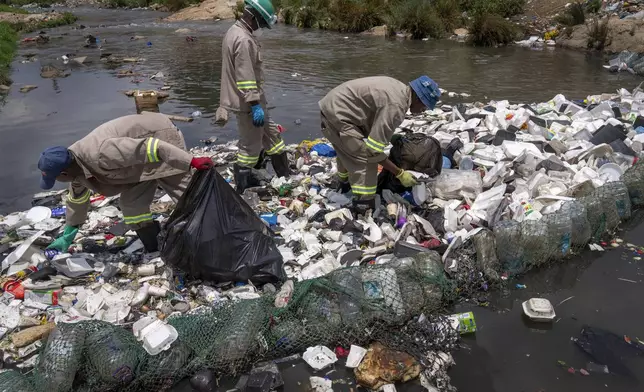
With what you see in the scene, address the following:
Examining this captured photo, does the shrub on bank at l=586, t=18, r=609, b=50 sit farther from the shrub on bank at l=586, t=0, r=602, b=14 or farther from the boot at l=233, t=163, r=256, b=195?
the boot at l=233, t=163, r=256, b=195

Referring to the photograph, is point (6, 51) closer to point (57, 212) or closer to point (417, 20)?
point (57, 212)

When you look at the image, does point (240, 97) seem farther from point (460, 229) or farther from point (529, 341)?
point (529, 341)

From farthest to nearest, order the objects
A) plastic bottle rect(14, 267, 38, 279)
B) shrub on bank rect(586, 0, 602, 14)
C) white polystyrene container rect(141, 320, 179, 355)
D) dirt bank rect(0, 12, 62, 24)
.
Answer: dirt bank rect(0, 12, 62, 24) → shrub on bank rect(586, 0, 602, 14) → plastic bottle rect(14, 267, 38, 279) → white polystyrene container rect(141, 320, 179, 355)

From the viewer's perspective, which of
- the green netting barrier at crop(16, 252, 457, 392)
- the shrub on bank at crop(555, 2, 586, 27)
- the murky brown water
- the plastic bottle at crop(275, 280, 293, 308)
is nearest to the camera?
the green netting barrier at crop(16, 252, 457, 392)

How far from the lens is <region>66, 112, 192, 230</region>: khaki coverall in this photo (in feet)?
10.2

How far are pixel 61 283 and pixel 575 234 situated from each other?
410 cm

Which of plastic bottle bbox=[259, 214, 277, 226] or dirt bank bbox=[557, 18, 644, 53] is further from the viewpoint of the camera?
dirt bank bbox=[557, 18, 644, 53]

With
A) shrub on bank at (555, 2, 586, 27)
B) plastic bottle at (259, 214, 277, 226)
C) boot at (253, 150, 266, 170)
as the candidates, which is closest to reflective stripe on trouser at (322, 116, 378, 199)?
plastic bottle at (259, 214, 277, 226)

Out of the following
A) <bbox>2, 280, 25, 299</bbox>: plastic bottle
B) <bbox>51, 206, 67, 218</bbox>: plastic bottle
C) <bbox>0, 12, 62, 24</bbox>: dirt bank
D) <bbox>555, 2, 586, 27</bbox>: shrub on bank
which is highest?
<bbox>0, 12, 62, 24</bbox>: dirt bank

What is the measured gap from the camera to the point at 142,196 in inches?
→ 137

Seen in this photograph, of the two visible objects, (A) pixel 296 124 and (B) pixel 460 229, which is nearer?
(B) pixel 460 229

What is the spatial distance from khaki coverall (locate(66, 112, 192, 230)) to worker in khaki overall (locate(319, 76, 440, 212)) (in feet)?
4.46

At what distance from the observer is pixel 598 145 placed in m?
4.70

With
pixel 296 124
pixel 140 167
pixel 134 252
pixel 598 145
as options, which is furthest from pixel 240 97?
pixel 598 145
